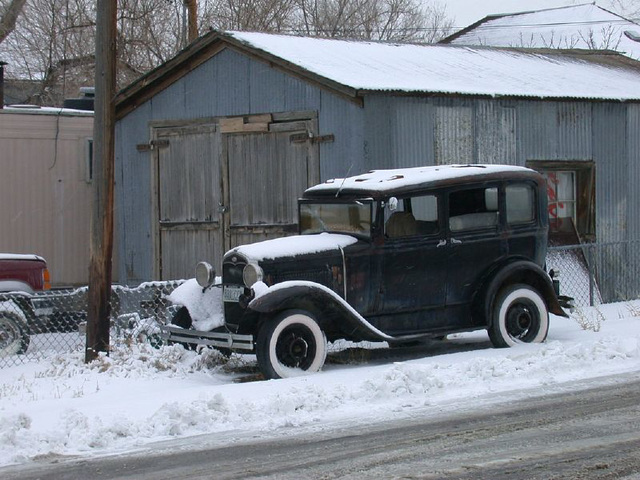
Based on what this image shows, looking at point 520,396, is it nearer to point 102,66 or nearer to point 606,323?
point 606,323

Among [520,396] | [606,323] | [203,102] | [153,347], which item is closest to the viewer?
[520,396]

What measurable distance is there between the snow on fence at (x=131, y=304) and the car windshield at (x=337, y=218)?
193cm

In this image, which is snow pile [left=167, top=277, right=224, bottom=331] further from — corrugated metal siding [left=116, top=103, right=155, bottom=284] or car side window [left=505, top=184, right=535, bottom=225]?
corrugated metal siding [left=116, top=103, right=155, bottom=284]

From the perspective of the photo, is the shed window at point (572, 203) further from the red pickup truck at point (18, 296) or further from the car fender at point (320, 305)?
the red pickup truck at point (18, 296)

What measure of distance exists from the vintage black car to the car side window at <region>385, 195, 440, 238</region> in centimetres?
1

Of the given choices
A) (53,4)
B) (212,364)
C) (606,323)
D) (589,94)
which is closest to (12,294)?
(212,364)

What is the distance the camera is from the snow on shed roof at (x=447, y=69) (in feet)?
52.0

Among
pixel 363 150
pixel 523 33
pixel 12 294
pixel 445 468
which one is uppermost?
pixel 523 33

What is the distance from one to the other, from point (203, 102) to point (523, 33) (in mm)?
23907

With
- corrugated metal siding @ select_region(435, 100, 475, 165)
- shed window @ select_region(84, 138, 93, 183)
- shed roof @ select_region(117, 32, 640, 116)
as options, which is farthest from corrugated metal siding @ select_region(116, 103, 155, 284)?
corrugated metal siding @ select_region(435, 100, 475, 165)

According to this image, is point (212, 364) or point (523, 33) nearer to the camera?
point (212, 364)

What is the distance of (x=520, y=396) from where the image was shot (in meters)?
9.39

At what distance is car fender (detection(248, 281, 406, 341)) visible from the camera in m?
10.5

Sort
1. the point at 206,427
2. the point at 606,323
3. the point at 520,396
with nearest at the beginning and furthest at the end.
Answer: the point at 206,427 < the point at 520,396 < the point at 606,323
